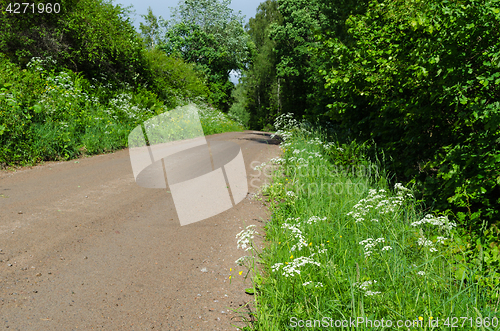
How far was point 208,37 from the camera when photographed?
38625 mm

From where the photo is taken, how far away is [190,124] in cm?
1516

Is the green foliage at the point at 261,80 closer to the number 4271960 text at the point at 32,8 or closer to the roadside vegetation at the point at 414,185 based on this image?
the number 4271960 text at the point at 32,8

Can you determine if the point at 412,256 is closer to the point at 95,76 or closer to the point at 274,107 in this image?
the point at 95,76

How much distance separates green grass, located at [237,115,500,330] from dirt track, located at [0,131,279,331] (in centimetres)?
54

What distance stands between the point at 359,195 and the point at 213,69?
38.4m

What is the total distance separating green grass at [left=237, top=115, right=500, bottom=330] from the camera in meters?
2.43

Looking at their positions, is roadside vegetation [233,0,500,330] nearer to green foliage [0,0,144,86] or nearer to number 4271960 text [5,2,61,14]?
green foliage [0,0,144,86]

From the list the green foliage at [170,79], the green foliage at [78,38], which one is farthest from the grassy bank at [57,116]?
the green foliage at [170,79]

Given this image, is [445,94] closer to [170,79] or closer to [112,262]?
[112,262]

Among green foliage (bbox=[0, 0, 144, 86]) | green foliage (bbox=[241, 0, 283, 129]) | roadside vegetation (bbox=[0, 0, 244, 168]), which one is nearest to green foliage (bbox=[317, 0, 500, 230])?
roadside vegetation (bbox=[0, 0, 244, 168])

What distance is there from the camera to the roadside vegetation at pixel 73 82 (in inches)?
351

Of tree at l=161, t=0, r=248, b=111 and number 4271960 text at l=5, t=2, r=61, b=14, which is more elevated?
tree at l=161, t=0, r=248, b=111

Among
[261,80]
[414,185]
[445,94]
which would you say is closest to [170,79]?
[414,185]

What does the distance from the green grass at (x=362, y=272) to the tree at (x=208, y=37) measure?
36.0 meters
